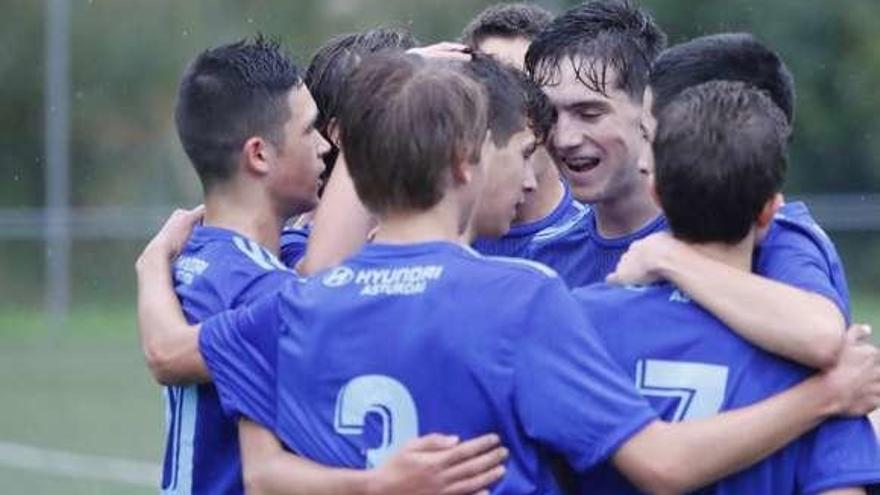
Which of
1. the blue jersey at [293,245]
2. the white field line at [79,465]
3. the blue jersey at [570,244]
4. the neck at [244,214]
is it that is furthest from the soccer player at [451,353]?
the white field line at [79,465]

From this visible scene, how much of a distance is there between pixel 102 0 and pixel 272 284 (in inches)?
837

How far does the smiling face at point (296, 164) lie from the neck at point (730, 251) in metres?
1.24

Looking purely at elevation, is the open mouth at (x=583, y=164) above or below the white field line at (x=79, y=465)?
above

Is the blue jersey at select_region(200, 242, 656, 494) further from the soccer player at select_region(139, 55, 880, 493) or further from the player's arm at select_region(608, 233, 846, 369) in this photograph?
the player's arm at select_region(608, 233, 846, 369)

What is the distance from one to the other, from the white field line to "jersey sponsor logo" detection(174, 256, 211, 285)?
9152 mm

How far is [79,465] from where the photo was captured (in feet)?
50.8

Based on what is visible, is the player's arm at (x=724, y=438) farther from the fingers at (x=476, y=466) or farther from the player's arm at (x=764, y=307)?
the fingers at (x=476, y=466)

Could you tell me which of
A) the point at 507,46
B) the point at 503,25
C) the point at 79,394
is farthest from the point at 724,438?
the point at 79,394

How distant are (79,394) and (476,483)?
16.1m

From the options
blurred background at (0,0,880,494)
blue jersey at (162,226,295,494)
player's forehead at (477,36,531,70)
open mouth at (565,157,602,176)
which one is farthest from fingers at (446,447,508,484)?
blurred background at (0,0,880,494)

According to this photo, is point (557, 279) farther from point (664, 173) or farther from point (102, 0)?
point (102, 0)

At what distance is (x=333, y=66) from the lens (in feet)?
18.5

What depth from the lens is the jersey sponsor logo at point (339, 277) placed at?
13.7ft

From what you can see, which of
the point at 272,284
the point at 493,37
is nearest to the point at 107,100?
the point at 493,37
